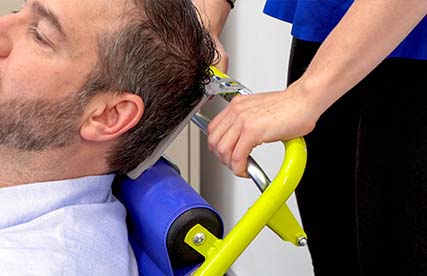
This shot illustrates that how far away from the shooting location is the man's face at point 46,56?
3.70 feet

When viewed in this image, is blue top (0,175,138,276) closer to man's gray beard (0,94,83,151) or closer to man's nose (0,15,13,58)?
man's gray beard (0,94,83,151)

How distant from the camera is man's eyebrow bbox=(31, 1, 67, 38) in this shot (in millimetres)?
1126

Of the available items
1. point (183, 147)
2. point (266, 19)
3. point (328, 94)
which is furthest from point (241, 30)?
point (328, 94)

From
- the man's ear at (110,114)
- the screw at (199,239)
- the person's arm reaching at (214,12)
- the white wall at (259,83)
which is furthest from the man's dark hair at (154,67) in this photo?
the white wall at (259,83)

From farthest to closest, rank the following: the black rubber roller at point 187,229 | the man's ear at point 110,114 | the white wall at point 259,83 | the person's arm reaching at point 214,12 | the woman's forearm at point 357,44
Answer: the white wall at point 259,83
the person's arm reaching at point 214,12
the man's ear at point 110,114
the black rubber roller at point 187,229
the woman's forearm at point 357,44

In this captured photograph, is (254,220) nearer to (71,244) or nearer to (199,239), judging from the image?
(199,239)

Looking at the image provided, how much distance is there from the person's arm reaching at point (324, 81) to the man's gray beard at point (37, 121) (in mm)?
264

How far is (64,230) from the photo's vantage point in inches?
42.4

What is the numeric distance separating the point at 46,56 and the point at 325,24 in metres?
0.48

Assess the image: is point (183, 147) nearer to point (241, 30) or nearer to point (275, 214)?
point (241, 30)

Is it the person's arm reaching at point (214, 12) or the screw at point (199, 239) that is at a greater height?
the person's arm reaching at point (214, 12)

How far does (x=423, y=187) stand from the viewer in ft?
3.85

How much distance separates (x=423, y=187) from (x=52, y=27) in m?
0.67

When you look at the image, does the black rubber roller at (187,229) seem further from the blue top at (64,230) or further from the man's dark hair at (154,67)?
the man's dark hair at (154,67)
